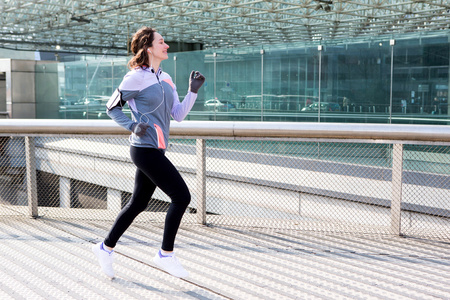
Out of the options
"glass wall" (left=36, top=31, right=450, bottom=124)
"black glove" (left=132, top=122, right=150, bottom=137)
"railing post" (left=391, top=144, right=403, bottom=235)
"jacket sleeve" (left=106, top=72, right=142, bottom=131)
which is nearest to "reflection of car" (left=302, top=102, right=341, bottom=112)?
"glass wall" (left=36, top=31, right=450, bottom=124)

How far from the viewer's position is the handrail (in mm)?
3934

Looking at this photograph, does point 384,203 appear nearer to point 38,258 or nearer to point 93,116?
point 38,258

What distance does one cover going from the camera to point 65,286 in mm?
3076

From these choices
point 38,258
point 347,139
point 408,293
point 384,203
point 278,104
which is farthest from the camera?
point 278,104

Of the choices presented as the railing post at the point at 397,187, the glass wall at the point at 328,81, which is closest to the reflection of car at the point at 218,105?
the glass wall at the point at 328,81

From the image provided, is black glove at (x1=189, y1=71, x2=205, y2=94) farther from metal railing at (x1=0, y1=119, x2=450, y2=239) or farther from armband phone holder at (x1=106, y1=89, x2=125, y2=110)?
metal railing at (x1=0, y1=119, x2=450, y2=239)

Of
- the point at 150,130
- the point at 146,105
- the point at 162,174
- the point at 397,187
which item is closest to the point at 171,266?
the point at 162,174

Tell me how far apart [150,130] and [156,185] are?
34 cm

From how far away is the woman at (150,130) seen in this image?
9.91ft

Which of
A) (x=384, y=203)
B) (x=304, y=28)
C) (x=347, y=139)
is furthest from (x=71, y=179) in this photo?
(x=304, y=28)

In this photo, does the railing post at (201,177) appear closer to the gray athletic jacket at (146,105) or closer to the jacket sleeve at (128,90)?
the gray athletic jacket at (146,105)

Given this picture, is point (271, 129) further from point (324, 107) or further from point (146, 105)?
point (324, 107)

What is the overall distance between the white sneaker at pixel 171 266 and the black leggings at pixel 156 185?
6 cm

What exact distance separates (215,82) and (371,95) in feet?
13.0
